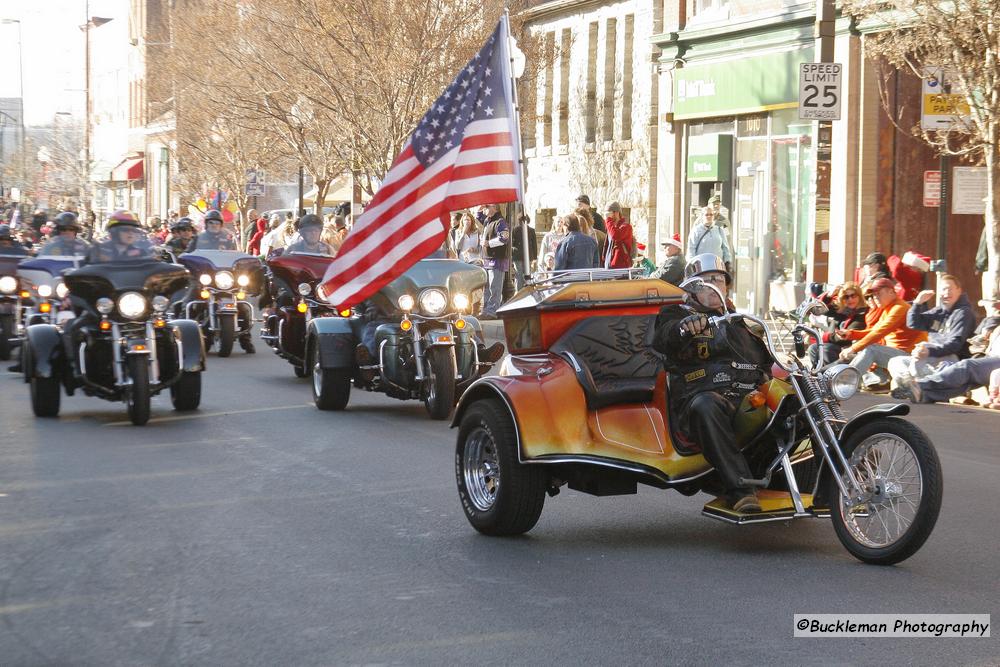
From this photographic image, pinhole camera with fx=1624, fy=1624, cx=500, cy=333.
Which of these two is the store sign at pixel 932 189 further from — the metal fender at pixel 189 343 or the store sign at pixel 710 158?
the metal fender at pixel 189 343

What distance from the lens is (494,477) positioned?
8.47 meters

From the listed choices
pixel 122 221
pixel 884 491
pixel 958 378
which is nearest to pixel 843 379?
pixel 884 491

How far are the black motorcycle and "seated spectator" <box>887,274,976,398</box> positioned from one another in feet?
22.6

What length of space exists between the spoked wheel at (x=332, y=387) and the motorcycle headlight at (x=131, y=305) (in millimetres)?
1768

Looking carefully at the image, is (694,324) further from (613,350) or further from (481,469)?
(481,469)

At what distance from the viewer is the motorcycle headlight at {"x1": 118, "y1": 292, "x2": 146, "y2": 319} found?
13336 mm

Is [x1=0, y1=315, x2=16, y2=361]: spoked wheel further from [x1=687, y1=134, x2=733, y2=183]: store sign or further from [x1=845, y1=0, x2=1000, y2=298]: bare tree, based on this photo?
[x1=687, y1=134, x2=733, y2=183]: store sign

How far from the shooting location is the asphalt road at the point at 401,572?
19.9 ft

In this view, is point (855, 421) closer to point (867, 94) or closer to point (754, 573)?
point (754, 573)

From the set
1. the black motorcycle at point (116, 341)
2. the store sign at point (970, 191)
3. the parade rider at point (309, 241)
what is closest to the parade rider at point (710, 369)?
the black motorcycle at point (116, 341)

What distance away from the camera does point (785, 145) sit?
27.2 m

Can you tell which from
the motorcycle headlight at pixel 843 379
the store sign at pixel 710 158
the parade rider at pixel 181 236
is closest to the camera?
the motorcycle headlight at pixel 843 379

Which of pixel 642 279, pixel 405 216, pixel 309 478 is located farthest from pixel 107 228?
pixel 642 279

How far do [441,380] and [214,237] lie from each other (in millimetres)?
9499
